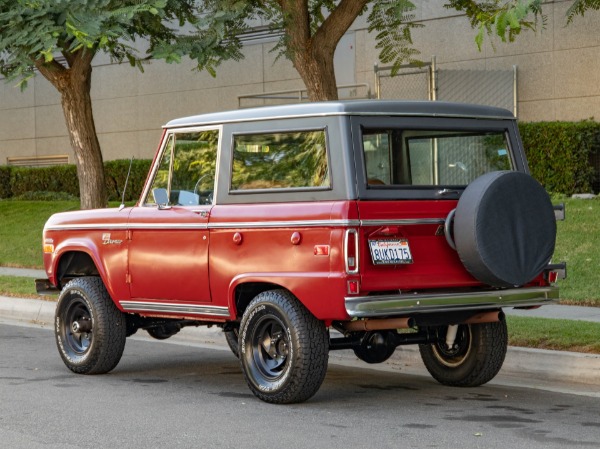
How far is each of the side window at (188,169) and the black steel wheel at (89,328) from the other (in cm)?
105

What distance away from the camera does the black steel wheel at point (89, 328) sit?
33.8ft

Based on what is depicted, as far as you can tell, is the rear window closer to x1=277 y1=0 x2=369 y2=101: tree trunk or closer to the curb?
the curb

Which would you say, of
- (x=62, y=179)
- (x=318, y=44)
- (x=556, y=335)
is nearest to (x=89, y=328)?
(x=556, y=335)

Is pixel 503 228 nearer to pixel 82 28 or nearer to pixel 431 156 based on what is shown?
pixel 431 156

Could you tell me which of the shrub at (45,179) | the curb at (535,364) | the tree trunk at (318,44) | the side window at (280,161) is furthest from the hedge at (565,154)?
the shrub at (45,179)

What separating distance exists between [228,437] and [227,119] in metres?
2.81

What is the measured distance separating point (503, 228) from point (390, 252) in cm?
83

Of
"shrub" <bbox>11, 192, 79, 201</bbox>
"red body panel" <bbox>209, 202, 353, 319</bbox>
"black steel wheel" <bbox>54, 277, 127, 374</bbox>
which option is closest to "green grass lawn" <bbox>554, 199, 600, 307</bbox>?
"black steel wheel" <bbox>54, 277, 127, 374</bbox>

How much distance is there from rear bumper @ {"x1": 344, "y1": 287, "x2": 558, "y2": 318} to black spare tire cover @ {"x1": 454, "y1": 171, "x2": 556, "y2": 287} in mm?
147

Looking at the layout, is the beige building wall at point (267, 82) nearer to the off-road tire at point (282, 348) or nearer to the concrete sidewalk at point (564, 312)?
the concrete sidewalk at point (564, 312)

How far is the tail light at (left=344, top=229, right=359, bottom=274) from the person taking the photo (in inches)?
324

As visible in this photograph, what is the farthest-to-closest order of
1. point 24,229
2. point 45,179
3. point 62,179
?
point 45,179 < point 62,179 < point 24,229

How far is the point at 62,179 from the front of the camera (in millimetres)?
31625

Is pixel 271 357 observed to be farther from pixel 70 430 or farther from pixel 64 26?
pixel 64 26
